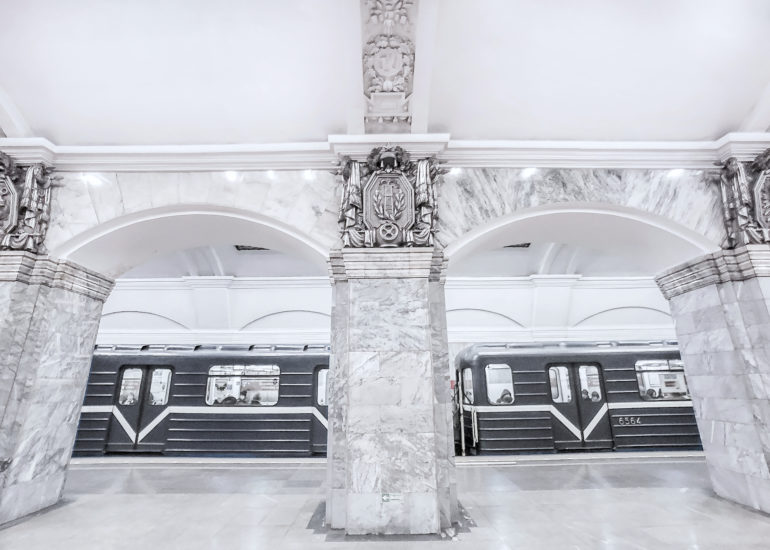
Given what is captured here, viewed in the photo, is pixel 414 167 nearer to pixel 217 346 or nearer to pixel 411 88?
pixel 411 88

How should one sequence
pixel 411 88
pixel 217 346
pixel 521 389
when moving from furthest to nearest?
pixel 217 346
pixel 521 389
pixel 411 88

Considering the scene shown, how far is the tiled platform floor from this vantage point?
3.51m

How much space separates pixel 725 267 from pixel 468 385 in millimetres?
4553

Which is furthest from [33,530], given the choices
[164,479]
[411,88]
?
[411,88]

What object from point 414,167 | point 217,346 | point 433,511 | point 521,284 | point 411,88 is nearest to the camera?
point 433,511

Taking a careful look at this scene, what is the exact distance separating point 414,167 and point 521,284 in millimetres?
6189

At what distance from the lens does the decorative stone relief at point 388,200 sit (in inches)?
172

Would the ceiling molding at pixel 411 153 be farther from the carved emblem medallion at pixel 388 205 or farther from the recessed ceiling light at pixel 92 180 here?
the carved emblem medallion at pixel 388 205

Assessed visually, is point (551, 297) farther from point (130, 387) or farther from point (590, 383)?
point (130, 387)

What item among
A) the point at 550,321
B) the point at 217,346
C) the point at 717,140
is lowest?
the point at 217,346

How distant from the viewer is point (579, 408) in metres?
7.48

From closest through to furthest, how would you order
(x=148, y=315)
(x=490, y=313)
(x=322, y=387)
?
1. (x=322, y=387)
2. (x=148, y=315)
3. (x=490, y=313)

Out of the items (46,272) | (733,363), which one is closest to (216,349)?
(46,272)

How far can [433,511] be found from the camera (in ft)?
12.0
